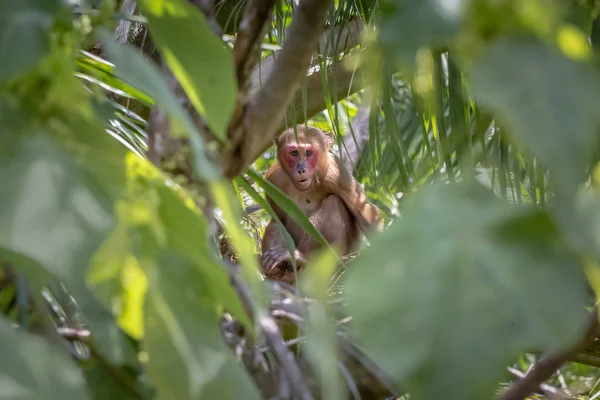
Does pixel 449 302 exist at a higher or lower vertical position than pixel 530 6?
lower

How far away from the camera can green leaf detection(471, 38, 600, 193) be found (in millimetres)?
284

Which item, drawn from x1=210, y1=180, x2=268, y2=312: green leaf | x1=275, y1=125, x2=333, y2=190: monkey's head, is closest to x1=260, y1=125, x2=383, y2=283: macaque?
x1=275, y1=125, x2=333, y2=190: monkey's head

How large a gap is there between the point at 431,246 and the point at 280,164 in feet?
10.6

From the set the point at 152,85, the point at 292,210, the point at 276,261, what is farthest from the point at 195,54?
the point at 276,261

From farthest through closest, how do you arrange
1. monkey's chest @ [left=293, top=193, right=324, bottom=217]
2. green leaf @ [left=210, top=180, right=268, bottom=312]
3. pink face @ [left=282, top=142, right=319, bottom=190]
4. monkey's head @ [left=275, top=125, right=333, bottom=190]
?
monkey's chest @ [left=293, top=193, right=324, bottom=217]
monkey's head @ [left=275, top=125, right=333, bottom=190]
pink face @ [left=282, top=142, right=319, bottom=190]
green leaf @ [left=210, top=180, right=268, bottom=312]

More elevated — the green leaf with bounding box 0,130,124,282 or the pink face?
the green leaf with bounding box 0,130,124,282

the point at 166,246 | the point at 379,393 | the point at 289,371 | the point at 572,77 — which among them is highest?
the point at 572,77

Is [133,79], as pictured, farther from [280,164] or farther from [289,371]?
[280,164]

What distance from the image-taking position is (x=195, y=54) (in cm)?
39

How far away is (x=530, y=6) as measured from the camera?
307 millimetres

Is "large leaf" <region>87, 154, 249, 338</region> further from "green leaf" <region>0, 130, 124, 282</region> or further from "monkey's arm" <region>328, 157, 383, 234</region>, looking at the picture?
"monkey's arm" <region>328, 157, 383, 234</region>

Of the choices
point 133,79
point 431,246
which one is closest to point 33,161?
point 133,79

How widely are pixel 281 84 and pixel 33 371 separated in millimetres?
311

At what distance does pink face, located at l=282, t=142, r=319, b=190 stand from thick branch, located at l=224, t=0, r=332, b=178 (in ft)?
8.31
